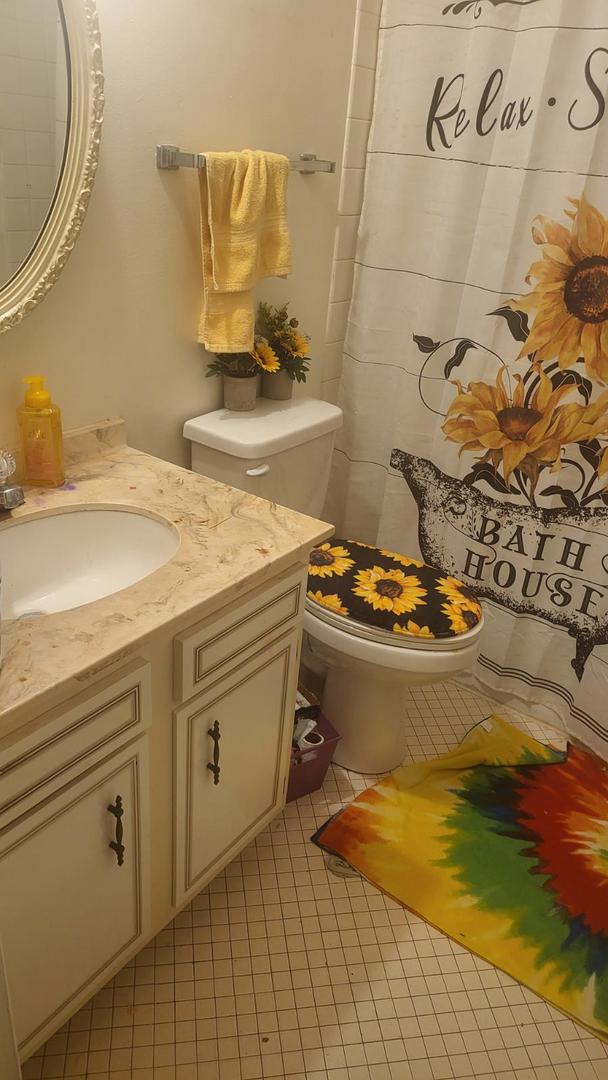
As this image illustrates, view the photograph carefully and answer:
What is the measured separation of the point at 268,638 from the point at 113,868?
416mm

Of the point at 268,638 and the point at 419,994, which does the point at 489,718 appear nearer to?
the point at 419,994

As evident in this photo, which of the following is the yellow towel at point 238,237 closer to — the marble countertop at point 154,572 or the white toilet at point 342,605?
the white toilet at point 342,605

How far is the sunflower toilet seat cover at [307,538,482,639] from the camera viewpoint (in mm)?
1595

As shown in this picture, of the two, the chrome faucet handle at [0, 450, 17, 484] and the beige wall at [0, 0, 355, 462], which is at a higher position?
the beige wall at [0, 0, 355, 462]

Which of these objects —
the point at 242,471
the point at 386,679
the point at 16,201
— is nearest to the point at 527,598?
the point at 386,679

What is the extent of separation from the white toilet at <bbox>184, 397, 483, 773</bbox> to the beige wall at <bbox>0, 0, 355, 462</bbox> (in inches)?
5.3

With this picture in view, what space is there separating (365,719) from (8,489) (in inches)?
40.3

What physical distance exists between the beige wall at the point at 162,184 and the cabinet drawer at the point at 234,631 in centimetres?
51

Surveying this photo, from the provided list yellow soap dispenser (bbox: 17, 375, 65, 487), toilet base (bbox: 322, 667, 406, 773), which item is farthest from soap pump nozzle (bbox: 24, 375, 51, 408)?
toilet base (bbox: 322, 667, 406, 773)

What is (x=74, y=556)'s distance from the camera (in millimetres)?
1234

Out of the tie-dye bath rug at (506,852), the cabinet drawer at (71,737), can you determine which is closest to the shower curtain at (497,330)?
the tie-dye bath rug at (506,852)

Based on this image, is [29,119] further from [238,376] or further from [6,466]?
[238,376]

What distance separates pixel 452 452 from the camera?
193 centimetres

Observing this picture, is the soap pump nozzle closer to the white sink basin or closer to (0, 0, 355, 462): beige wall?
(0, 0, 355, 462): beige wall
